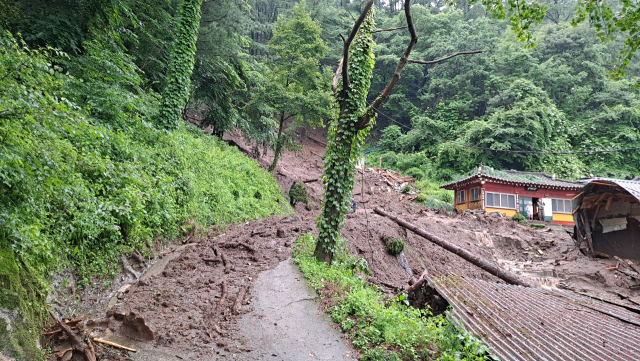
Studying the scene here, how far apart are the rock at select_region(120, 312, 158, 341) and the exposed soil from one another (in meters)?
0.01

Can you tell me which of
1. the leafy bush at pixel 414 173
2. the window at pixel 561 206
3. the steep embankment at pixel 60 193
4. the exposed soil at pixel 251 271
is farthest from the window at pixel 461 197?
the steep embankment at pixel 60 193

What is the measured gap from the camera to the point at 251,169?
15836 mm

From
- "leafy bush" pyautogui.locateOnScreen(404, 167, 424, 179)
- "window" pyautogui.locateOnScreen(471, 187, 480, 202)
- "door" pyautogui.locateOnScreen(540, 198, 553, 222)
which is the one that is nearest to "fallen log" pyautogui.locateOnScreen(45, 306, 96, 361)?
"window" pyautogui.locateOnScreen(471, 187, 480, 202)

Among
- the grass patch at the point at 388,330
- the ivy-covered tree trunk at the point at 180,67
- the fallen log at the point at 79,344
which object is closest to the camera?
the fallen log at the point at 79,344

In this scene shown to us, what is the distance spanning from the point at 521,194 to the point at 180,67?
25.1 meters

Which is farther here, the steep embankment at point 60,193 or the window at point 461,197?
the window at point 461,197

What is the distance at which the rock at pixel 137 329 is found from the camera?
4.09m

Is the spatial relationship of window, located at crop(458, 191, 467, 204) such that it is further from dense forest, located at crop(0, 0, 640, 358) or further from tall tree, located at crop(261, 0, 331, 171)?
tall tree, located at crop(261, 0, 331, 171)

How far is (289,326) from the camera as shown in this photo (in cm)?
499

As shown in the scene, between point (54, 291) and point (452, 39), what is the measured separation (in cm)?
4533

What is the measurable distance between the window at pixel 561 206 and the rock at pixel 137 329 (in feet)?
95.6

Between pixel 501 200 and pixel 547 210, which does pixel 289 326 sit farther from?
pixel 547 210

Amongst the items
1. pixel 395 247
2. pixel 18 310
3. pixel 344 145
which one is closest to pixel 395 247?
pixel 395 247

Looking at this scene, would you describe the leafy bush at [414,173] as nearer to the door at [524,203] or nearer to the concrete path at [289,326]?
the door at [524,203]
